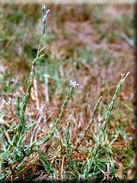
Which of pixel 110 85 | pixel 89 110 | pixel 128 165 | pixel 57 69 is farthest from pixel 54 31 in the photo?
pixel 128 165

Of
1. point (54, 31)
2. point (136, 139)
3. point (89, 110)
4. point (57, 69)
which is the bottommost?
point (136, 139)

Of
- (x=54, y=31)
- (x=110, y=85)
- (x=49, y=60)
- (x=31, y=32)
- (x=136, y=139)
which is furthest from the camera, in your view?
(x=54, y=31)

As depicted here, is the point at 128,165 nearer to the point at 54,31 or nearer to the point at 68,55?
the point at 68,55

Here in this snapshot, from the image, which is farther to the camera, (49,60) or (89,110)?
(49,60)

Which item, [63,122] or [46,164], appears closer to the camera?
[46,164]

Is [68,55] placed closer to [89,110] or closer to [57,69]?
[57,69]

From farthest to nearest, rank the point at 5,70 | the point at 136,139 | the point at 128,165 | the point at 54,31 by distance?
the point at 54,31 < the point at 5,70 < the point at 136,139 < the point at 128,165

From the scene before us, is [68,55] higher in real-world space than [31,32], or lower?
lower
